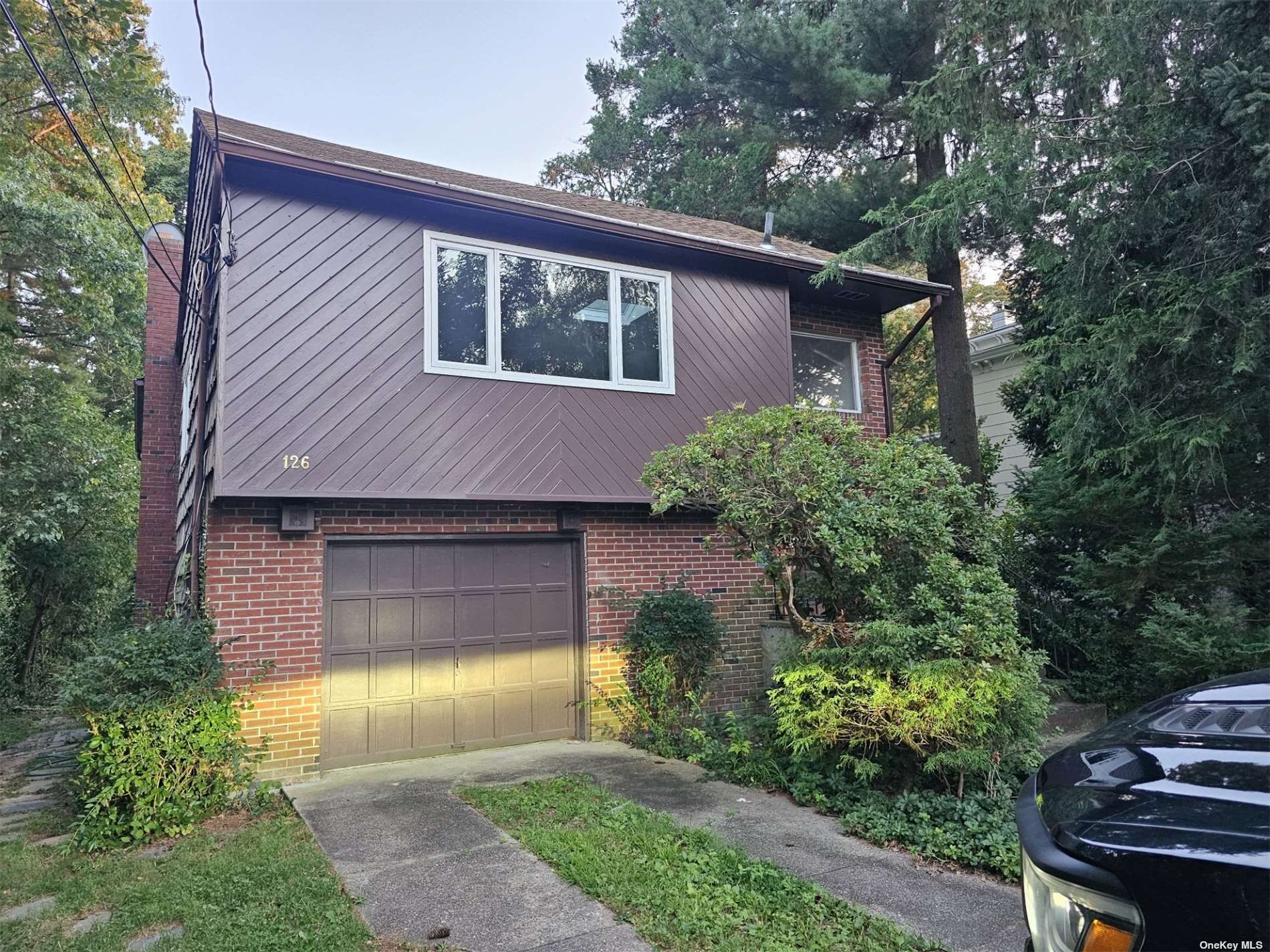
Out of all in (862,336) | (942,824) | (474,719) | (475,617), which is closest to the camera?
(942,824)

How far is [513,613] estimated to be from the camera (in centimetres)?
803

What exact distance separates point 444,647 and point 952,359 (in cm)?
864

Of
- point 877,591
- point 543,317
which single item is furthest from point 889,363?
point 877,591

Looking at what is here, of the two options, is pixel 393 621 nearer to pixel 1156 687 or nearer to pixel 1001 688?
pixel 1001 688

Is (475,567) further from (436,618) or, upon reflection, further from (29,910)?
(29,910)

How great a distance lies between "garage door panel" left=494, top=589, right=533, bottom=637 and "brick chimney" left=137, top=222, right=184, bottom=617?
6835 mm

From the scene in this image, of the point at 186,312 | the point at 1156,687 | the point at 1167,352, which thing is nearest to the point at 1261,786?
the point at 1167,352

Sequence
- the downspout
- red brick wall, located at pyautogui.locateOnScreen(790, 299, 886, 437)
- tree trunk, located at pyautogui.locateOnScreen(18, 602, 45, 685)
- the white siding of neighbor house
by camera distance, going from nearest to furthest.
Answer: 1. red brick wall, located at pyautogui.locateOnScreen(790, 299, 886, 437)
2. the downspout
3. tree trunk, located at pyautogui.locateOnScreen(18, 602, 45, 685)
4. the white siding of neighbor house

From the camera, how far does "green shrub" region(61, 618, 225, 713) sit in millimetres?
5398

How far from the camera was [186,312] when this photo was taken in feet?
37.1

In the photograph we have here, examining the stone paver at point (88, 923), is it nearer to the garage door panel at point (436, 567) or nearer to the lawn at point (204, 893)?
the lawn at point (204, 893)

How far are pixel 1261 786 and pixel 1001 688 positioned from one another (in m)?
4.12

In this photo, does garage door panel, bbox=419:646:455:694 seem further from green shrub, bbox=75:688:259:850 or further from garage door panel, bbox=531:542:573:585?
green shrub, bbox=75:688:259:850

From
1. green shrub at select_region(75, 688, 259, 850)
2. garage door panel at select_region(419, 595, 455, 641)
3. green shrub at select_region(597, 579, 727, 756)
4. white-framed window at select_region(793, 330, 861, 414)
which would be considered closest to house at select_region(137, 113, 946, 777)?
garage door panel at select_region(419, 595, 455, 641)
